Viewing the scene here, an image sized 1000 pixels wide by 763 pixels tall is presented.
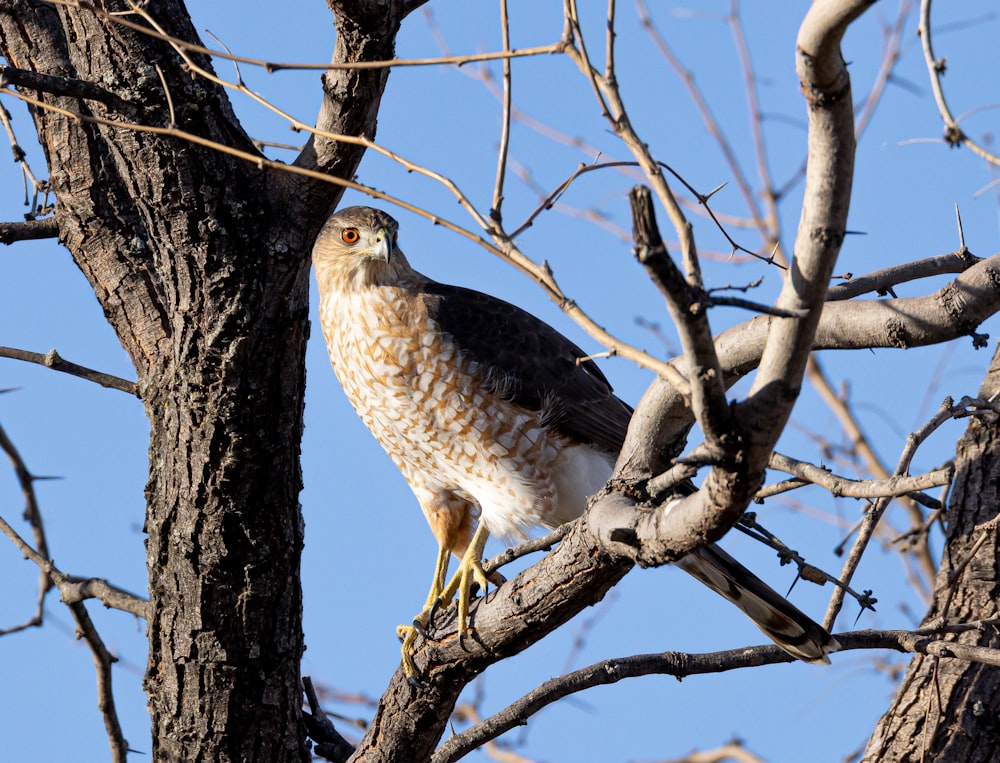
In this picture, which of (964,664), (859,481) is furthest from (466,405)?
(859,481)

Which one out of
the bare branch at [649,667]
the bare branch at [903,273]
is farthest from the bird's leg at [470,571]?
the bare branch at [903,273]

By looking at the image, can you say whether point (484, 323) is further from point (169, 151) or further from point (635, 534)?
point (635, 534)

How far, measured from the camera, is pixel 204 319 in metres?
3.46

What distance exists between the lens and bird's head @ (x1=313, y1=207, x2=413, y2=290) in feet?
14.6

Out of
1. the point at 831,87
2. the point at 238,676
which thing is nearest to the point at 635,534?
the point at 831,87

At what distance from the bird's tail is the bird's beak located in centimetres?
165

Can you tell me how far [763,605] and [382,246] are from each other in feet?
6.48

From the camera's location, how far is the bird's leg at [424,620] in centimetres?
357

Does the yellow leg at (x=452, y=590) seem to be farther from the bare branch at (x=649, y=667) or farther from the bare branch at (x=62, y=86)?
the bare branch at (x=62, y=86)

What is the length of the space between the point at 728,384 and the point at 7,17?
282 centimetres

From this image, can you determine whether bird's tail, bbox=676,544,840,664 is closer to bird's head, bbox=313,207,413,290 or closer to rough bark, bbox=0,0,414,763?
rough bark, bbox=0,0,414,763

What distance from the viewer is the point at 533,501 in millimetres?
4156

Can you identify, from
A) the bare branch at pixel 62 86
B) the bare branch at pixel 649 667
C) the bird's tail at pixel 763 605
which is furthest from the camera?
the bird's tail at pixel 763 605

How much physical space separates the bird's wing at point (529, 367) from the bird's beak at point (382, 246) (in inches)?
8.4
